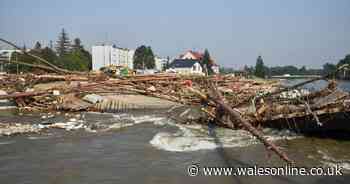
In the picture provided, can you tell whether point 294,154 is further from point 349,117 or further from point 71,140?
point 71,140

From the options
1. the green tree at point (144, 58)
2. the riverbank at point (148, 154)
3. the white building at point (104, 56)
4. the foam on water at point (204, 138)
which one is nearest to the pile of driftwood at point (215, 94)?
the foam on water at point (204, 138)

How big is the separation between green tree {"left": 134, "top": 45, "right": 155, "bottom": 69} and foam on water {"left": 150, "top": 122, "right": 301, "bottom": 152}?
66315 millimetres

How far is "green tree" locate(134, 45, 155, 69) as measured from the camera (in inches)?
3063

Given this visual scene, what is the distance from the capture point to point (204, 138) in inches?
405

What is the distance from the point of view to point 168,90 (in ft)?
39.7

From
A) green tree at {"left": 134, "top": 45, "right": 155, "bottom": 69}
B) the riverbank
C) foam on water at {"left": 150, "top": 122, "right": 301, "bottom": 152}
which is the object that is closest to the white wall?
green tree at {"left": 134, "top": 45, "right": 155, "bottom": 69}

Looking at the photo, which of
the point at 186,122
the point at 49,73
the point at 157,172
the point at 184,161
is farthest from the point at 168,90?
the point at 49,73

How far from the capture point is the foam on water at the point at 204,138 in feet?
30.7

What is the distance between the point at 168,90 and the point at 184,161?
4.60m

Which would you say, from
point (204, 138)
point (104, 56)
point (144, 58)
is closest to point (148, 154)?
point (204, 138)

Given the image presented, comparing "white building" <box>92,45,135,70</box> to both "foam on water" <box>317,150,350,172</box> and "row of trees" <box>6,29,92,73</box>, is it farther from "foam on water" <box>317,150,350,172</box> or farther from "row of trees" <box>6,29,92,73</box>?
"foam on water" <box>317,150,350,172</box>

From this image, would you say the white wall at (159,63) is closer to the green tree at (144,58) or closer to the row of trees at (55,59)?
the green tree at (144,58)

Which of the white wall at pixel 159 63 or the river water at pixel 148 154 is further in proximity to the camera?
the white wall at pixel 159 63

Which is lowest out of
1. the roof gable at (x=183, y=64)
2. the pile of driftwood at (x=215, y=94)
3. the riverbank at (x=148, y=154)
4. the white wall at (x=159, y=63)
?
the riverbank at (x=148, y=154)
